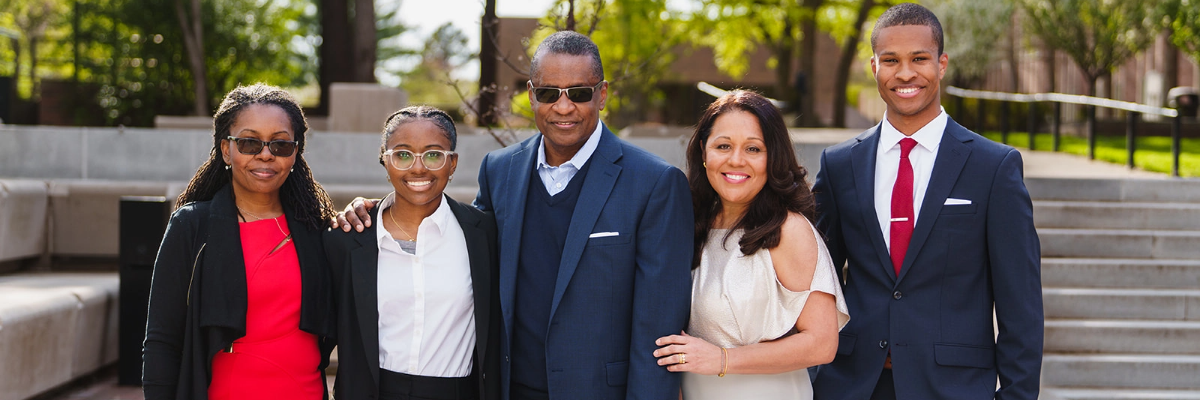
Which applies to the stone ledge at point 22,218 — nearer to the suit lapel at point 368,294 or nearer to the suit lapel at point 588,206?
the suit lapel at point 368,294

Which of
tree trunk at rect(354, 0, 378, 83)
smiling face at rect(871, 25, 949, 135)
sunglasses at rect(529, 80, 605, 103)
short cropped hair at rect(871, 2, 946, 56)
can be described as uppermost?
Result: tree trunk at rect(354, 0, 378, 83)

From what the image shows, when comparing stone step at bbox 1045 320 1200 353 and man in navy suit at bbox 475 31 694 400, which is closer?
man in navy suit at bbox 475 31 694 400

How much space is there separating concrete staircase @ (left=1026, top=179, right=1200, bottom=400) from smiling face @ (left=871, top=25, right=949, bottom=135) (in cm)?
354

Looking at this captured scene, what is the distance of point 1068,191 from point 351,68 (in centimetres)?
904

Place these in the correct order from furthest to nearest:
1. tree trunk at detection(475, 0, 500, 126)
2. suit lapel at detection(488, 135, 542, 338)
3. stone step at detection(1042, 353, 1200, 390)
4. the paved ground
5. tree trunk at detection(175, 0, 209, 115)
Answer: tree trunk at detection(175, 0, 209, 115) < stone step at detection(1042, 353, 1200, 390) < tree trunk at detection(475, 0, 500, 126) < the paved ground < suit lapel at detection(488, 135, 542, 338)

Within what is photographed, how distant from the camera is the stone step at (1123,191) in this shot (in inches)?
327

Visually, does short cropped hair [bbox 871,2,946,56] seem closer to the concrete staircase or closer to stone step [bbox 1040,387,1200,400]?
the concrete staircase

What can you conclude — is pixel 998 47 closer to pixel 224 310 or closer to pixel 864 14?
pixel 864 14

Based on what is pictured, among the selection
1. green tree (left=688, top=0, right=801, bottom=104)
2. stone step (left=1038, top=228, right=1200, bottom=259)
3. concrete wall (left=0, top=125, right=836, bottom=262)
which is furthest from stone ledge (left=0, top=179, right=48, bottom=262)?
green tree (left=688, top=0, right=801, bottom=104)

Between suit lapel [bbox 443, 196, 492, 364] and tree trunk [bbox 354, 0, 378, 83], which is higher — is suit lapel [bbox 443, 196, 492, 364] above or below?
below

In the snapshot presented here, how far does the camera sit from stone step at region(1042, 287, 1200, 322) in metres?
7.08

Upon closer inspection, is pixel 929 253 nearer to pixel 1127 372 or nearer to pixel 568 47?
pixel 568 47

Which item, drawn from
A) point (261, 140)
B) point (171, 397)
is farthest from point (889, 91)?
point (171, 397)

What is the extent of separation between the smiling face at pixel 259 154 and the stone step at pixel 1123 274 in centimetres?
630
